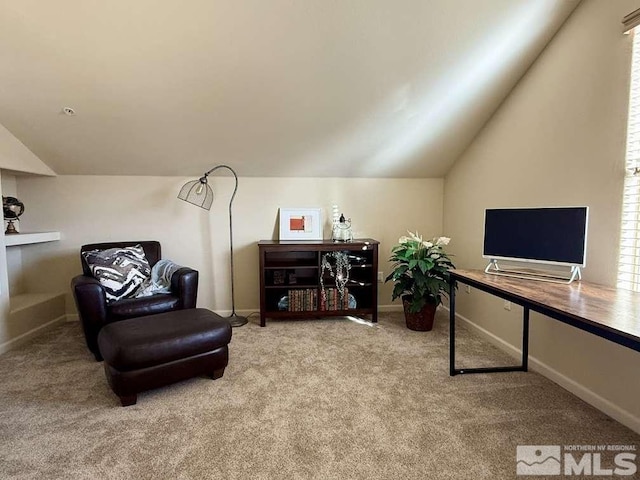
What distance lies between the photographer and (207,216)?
3793 millimetres

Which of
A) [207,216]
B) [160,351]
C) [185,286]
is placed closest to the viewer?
[160,351]

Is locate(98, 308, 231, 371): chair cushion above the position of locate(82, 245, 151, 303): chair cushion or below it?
below

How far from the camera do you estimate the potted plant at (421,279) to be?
10.4ft

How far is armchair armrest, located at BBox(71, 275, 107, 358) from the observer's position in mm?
2572

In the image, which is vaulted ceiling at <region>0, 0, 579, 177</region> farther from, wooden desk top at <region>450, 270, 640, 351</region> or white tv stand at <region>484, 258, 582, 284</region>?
wooden desk top at <region>450, 270, 640, 351</region>

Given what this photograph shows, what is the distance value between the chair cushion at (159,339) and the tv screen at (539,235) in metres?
1.99

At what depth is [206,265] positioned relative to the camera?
12.5ft

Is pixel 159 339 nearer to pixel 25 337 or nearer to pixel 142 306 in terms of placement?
pixel 142 306

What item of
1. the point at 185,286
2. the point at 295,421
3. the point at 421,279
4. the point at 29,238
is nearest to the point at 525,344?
the point at 421,279

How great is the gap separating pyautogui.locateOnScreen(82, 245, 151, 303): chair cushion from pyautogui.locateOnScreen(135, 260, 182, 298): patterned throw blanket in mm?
51

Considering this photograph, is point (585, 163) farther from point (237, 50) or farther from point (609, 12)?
point (237, 50)

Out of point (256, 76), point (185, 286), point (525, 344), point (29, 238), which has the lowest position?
point (525, 344)

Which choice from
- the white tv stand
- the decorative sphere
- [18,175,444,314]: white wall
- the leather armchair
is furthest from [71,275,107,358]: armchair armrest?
the white tv stand

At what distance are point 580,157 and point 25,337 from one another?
4.60 metres
